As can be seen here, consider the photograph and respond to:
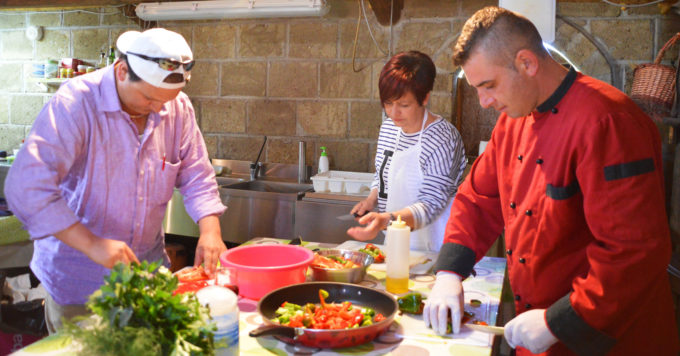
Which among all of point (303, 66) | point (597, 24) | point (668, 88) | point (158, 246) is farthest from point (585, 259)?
point (303, 66)

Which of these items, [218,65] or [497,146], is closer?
[497,146]

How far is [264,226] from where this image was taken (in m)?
4.22

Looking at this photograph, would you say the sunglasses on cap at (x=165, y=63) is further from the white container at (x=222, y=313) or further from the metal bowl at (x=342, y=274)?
the white container at (x=222, y=313)

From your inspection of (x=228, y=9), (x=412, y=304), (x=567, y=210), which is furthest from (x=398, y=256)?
(x=228, y=9)

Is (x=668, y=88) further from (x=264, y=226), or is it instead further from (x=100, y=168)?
(x=100, y=168)

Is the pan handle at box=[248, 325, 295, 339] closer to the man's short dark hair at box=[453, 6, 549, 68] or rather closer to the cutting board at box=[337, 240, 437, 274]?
the cutting board at box=[337, 240, 437, 274]

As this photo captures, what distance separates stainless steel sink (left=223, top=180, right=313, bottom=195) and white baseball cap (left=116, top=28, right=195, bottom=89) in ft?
8.56

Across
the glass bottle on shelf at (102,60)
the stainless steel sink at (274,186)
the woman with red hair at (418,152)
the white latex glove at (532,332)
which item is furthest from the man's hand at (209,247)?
the glass bottle on shelf at (102,60)

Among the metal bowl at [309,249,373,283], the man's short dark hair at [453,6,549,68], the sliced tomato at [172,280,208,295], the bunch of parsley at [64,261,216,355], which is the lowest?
the sliced tomato at [172,280,208,295]

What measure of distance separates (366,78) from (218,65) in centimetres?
137

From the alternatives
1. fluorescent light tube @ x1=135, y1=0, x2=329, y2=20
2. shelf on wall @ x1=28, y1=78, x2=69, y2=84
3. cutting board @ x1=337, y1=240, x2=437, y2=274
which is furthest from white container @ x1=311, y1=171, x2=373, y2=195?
shelf on wall @ x1=28, y1=78, x2=69, y2=84

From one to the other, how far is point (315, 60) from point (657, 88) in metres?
2.51

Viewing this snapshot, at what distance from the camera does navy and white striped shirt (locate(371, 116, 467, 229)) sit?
2594 millimetres

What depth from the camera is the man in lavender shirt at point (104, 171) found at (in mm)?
1717
